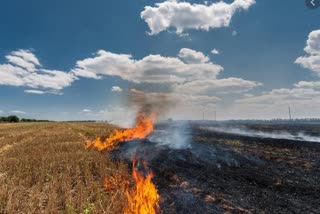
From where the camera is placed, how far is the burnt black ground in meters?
10.3

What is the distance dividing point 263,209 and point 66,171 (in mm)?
8148

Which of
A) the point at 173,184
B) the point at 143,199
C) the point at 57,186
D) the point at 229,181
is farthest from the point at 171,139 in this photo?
the point at 57,186

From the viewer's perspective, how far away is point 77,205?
8164 mm

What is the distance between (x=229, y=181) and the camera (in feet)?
45.0

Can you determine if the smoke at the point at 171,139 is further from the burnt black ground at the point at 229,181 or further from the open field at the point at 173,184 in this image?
the open field at the point at 173,184

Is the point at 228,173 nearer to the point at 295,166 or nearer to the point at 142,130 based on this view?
the point at 295,166

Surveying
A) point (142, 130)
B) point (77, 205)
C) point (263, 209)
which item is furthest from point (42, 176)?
point (142, 130)

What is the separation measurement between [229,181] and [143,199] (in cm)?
581

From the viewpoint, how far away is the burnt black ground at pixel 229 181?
10.3 meters

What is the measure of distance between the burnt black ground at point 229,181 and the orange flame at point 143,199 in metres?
0.36

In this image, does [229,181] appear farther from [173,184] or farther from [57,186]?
[57,186]

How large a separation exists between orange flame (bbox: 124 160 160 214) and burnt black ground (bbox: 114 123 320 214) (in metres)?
0.36

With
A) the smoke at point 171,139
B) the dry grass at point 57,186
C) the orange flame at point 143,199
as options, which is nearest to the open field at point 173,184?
the dry grass at point 57,186

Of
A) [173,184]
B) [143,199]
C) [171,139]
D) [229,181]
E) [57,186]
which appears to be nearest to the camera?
[57,186]
